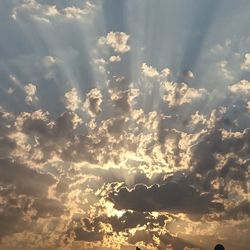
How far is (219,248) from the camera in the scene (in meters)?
41.3

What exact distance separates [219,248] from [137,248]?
46.1ft

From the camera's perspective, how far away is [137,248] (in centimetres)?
3322

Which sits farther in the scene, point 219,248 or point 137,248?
point 219,248
